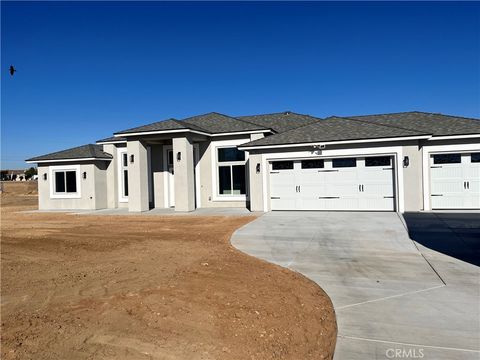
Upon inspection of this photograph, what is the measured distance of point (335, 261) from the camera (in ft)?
25.6

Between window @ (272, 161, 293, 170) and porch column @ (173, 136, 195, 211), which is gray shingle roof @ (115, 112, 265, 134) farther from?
window @ (272, 161, 293, 170)

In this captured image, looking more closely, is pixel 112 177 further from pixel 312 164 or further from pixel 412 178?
pixel 412 178

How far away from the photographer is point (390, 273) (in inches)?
269

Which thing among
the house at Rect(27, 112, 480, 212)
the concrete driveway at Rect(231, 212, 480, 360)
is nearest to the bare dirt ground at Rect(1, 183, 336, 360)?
→ the concrete driveway at Rect(231, 212, 480, 360)

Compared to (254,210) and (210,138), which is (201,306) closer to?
(254,210)

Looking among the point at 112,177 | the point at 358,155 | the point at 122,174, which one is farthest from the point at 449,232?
the point at 112,177

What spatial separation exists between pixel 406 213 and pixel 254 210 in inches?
257

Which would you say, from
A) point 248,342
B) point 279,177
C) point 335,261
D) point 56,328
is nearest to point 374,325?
point 248,342

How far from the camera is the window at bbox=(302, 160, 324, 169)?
1605 cm

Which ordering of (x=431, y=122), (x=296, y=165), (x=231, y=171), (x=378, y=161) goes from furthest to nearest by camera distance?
(x=231, y=171) < (x=431, y=122) < (x=296, y=165) < (x=378, y=161)

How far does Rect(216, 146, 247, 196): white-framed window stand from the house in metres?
0.05

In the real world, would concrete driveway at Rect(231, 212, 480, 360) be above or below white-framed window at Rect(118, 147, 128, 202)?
below

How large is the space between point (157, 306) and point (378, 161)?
12618 mm

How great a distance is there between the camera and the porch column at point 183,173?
1798 centimetres
